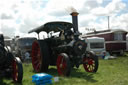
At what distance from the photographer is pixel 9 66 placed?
6.07 m

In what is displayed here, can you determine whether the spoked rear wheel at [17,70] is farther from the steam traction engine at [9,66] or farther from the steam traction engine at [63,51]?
the steam traction engine at [63,51]

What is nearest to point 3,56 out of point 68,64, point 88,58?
point 68,64

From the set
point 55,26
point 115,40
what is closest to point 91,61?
→ point 55,26

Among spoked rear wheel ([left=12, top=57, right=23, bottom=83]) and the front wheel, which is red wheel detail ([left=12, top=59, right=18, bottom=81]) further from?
the front wheel

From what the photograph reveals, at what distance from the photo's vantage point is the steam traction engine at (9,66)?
5489 mm

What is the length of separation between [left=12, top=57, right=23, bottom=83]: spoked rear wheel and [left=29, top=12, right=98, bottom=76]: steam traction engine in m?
1.55

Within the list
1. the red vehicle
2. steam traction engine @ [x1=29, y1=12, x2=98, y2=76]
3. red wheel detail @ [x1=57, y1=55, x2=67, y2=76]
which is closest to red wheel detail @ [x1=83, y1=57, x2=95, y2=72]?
steam traction engine @ [x1=29, y1=12, x2=98, y2=76]

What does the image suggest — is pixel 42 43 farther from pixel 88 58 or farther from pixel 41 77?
pixel 41 77

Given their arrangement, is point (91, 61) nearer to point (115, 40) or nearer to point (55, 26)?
point (55, 26)

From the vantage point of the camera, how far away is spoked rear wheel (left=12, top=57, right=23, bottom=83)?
543 centimetres

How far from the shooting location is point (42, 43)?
823 centimetres

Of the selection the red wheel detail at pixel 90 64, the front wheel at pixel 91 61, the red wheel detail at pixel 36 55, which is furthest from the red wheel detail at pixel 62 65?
the red wheel detail at pixel 36 55

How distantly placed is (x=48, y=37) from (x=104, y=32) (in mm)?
11089

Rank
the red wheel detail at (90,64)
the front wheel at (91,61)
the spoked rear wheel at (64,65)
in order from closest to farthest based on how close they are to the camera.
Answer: the spoked rear wheel at (64,65) → the front wheel at (91,61) → the red wheel detail at (90,64)
